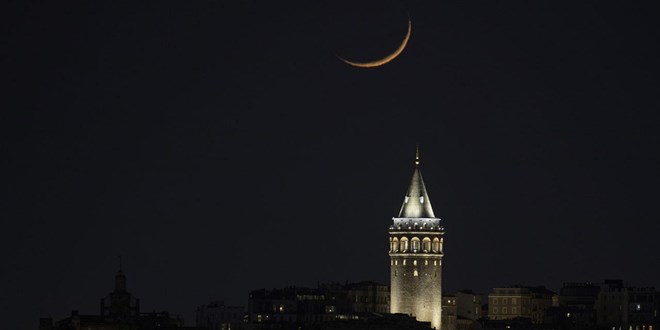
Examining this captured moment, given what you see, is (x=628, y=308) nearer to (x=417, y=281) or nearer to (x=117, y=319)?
(x=417, y=281)

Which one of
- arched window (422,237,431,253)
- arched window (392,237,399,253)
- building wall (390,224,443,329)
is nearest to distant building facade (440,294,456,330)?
building wall (390,224,443,329)

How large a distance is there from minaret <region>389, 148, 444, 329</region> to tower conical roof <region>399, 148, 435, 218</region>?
0.63 metres

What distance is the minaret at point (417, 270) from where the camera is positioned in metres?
100

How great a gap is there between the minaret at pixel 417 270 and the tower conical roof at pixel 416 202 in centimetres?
63

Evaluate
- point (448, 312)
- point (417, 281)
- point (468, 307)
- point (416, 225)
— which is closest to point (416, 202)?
point (416, 225)

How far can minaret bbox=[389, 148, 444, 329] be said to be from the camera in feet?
328

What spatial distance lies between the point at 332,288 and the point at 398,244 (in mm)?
17817

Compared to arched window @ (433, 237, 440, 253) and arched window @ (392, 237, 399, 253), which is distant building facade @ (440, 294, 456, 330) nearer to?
arched window @ (433, 237, 440, 253)

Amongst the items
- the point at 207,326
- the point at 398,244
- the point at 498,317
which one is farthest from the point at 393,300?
the point at 207,326

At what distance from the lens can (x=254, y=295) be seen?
11519 centimetres

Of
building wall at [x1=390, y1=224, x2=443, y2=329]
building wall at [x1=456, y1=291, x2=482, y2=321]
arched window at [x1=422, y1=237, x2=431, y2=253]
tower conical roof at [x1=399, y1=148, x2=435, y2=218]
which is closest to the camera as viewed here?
building wall at [x1=390, y1=224, x2=443, y2=329]

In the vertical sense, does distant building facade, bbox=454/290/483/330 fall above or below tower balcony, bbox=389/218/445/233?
below

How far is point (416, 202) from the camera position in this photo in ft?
336

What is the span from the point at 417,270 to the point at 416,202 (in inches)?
155
